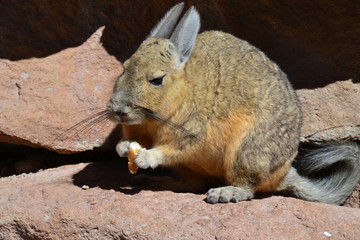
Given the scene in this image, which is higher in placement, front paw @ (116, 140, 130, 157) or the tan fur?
the tan fur

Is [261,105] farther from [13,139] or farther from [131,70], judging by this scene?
[13,139]

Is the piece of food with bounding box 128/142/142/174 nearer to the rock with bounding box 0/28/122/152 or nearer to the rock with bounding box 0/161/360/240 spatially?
the rock with bounding box 0/161/360/240

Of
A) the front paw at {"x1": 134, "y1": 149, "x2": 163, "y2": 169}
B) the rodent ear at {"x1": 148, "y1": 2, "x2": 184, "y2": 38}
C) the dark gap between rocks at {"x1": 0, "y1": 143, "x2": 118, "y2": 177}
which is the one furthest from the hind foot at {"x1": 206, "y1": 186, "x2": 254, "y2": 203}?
the dark gap between rocks at {"x1": 0, "y1": 143, "x2": 118, "y2": 177}

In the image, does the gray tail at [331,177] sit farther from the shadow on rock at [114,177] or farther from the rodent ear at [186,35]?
the rodent ear at [186,35]

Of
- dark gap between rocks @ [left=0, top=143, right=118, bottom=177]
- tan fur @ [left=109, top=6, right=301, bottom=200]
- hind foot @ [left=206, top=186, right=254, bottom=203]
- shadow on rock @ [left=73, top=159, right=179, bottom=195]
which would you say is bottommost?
dark gap between rocks @ [left=0, top=143, right=118, bottom=177]

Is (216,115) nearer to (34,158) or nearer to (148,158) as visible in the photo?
(148,158)

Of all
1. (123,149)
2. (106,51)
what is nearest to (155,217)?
(123,149)

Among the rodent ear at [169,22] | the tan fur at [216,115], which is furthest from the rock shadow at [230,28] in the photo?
the tan fur at [216,115]
